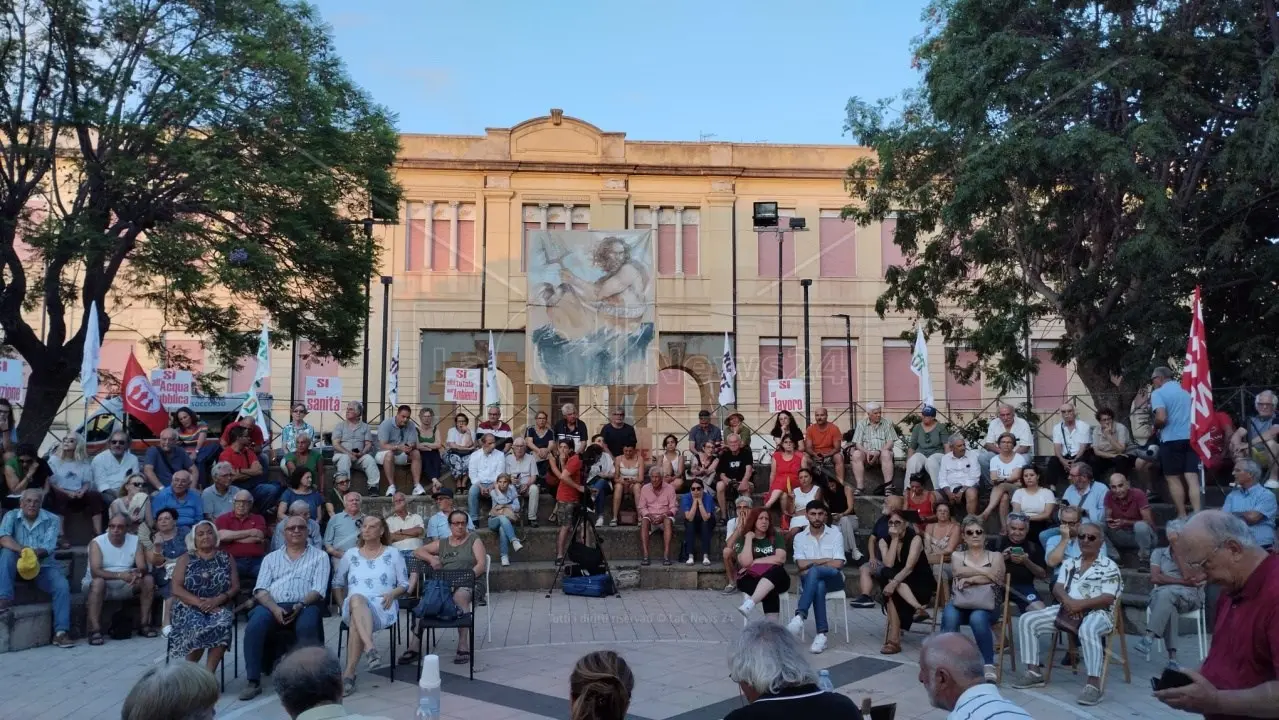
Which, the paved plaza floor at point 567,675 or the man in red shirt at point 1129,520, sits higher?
the man in red shirt at point 1129,520

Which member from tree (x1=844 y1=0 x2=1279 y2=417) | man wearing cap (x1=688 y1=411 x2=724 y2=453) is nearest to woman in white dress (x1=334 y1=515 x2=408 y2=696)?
man wearing cap (x1=688 y1=411 x2=724 y2=453)

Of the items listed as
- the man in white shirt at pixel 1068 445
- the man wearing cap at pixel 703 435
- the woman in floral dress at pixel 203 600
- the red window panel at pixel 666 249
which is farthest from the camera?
the red window panel at pixel 666 249

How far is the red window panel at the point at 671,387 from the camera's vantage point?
31.2 metres

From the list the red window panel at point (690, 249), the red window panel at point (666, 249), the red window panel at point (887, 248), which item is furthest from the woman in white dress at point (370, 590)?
the red window panel at point (887, 248)

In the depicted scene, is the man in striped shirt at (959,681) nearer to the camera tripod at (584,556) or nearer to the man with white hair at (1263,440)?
the man with white hair at (1263,440)

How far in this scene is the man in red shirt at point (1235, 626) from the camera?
3.26 meters

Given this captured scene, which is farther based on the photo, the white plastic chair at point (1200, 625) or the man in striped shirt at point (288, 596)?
the white plastic chair at point (1200, 625)

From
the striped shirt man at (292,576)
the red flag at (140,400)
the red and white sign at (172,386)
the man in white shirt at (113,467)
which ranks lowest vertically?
the striped shirt man at (292,576)

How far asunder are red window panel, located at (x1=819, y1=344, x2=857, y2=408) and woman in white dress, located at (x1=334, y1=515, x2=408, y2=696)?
2444cm

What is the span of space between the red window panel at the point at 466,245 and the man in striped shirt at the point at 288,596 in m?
23.3

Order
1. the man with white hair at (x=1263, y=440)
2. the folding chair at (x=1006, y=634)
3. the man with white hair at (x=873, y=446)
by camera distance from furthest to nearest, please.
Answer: the man with white hair at (x=873, y=446)
the man with white hair at (x=1263, y=440)
the folding chair at (x=1006, y=634)

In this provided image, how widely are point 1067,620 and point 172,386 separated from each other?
700 inches

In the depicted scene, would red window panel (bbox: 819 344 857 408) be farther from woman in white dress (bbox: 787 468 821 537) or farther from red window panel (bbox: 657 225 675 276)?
woman in white dress (bbox: 787 468 821 537)

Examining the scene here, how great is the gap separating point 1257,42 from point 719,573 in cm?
1126
